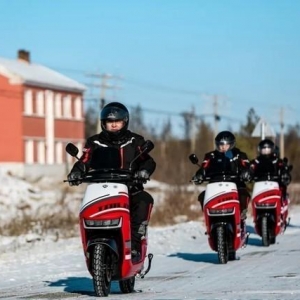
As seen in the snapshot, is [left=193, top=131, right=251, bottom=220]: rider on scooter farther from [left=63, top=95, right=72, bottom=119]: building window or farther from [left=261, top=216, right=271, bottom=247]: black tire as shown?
[left=63, top=95, right=72, bottom=119]: building window

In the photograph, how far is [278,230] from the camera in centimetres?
2041

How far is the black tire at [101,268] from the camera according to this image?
11242 mm

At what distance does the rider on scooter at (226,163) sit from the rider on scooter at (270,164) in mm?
3642

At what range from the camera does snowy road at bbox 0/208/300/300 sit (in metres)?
11.9

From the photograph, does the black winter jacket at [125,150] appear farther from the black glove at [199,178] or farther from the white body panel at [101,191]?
the black glove at [199,178]

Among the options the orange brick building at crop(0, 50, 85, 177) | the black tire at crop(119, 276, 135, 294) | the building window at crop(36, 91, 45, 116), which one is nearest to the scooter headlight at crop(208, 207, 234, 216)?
the black tire at crop(119, 276, 135, 294)

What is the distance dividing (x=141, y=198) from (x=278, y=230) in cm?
901

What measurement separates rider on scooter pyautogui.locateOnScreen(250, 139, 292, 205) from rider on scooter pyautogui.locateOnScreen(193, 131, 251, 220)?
3.64m

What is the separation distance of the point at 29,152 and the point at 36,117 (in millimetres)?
2400

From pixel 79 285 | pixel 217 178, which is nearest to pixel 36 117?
pixel 217 178

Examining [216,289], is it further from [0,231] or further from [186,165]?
[186,165]

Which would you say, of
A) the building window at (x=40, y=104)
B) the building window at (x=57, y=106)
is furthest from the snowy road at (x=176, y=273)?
the building window at (x=57, y=106)

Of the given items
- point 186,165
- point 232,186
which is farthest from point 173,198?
point 232,186

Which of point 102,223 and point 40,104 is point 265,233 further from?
point 40,104
